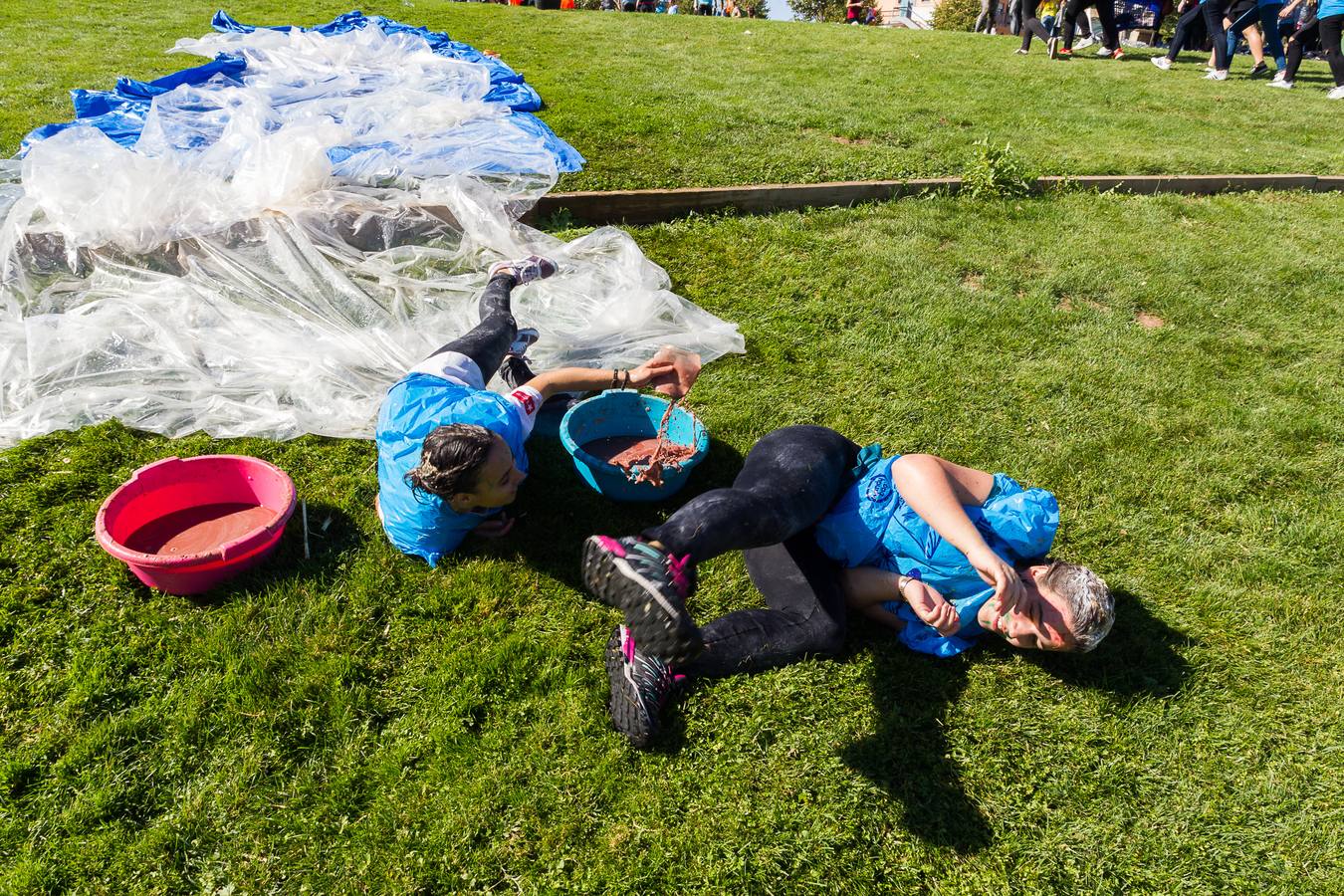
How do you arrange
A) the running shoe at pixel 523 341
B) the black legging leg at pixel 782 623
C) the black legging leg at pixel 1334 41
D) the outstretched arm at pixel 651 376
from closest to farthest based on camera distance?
the black legging leg at pixel 782 623 → the outstretched arm at pixel 651 376 → the running shoe at pixel 523 341 → the black legging leg at pixel 1334 41

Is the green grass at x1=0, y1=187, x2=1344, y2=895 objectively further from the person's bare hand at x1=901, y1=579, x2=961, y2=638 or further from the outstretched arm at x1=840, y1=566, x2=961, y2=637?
the person's bare hand at x1=901, y1=579, x2=961, y2=638

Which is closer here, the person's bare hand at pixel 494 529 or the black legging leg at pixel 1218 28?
the person's bare hand at pixel 494 529

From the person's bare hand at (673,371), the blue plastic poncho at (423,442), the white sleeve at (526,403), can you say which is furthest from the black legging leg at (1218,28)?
the blue plastic poncho at (423,442)

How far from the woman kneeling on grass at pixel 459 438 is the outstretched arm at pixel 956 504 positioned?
110cm

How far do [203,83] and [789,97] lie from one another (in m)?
5.72

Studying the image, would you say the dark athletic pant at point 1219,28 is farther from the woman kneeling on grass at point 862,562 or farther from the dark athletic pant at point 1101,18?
the woman kneeling on grass at point 862,562

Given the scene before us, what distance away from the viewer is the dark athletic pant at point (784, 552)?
2.35m

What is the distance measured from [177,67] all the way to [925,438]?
28.8 feet

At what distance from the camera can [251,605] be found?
107 inches

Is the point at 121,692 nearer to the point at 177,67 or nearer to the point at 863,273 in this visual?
the point at 863,273

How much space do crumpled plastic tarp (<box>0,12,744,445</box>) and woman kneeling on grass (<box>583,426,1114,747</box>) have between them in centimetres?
162

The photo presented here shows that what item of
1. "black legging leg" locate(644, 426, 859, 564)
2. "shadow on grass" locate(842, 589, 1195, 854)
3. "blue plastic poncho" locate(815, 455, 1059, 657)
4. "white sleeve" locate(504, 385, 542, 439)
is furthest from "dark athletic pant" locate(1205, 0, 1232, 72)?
"white sleeve" locate(504, 385, 542, 439)

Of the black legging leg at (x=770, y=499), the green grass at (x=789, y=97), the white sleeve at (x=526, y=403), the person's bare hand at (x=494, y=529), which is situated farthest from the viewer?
the green grass at (x=789, y=97)

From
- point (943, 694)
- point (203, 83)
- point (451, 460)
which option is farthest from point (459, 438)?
point (203, 83)
